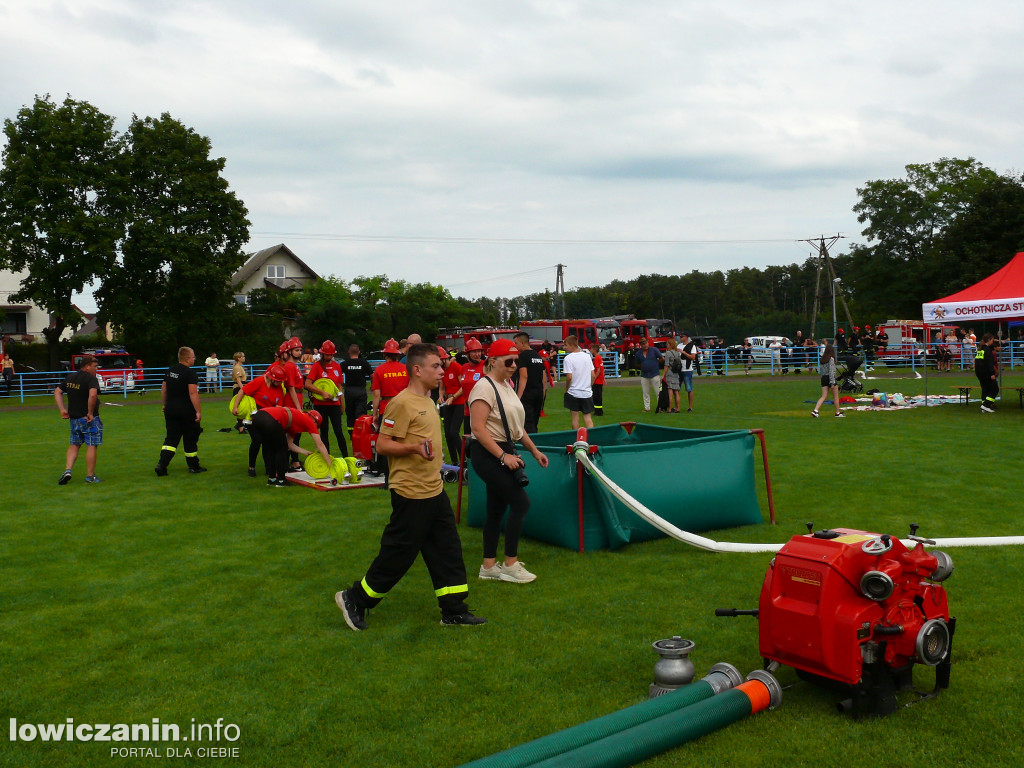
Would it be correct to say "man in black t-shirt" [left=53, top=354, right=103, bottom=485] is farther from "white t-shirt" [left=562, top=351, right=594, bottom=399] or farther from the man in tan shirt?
the man in tan shirt

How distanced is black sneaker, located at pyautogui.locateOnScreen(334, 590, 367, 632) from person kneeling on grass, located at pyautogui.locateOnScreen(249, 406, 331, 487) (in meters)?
5.34

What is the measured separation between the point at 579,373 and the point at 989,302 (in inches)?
375

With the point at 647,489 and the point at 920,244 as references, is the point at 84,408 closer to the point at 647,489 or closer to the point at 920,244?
the point at 647,489

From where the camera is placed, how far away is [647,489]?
289 inches

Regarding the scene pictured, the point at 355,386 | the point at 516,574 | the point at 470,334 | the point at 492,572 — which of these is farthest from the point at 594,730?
the point at 470,334

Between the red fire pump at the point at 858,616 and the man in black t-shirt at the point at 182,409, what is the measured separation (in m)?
9.49

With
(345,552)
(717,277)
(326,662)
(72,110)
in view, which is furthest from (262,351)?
(717,277)

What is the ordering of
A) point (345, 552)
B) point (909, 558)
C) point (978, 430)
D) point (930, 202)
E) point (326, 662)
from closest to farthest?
point (909, 558) < point (326, 662) < point (345, 552) < point (978, 430) < point (930, 202)

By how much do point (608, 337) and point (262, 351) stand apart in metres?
17.1

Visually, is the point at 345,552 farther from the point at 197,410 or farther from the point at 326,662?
the point at 197,410

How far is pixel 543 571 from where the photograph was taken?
22.2ft

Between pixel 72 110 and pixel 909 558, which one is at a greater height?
pixel 72 110

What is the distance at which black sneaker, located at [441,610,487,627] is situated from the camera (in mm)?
5547

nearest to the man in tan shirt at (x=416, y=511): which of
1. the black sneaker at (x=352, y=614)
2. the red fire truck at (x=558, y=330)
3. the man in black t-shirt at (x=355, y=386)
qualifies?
the black sneaker at (x=352, y=614)
